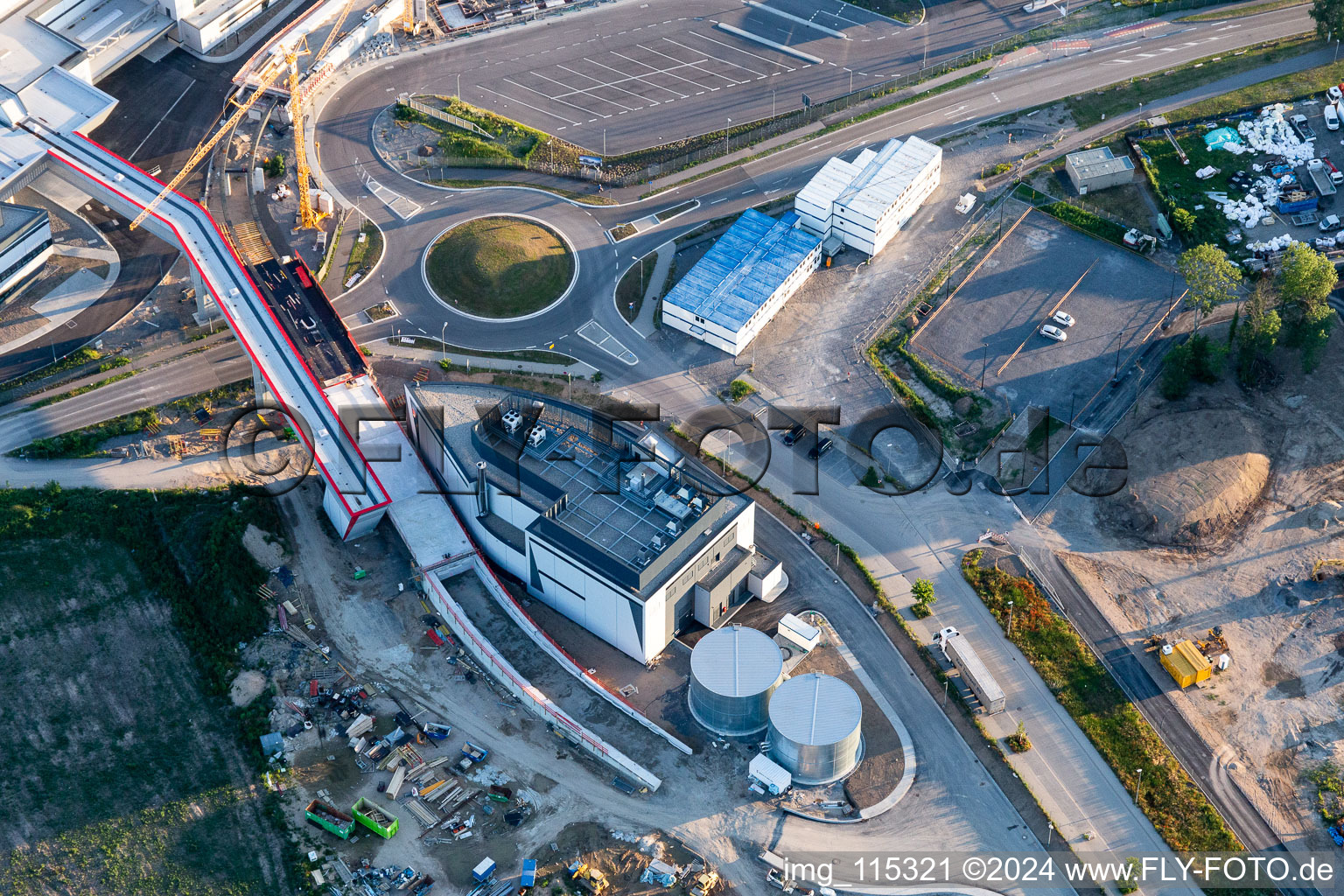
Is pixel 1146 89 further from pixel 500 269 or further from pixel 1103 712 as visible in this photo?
pixel 1103 712

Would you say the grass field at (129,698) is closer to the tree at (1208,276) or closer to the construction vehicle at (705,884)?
the construction vehicle at (705,884)

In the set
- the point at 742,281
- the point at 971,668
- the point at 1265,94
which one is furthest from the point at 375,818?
the point at 1265,94

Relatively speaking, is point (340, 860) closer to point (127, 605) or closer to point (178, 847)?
point (178, 847)

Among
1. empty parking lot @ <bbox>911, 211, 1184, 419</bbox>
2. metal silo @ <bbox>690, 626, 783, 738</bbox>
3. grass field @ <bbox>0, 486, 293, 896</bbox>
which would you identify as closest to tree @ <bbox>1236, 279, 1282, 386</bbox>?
empty parking lot @ <bbox>911, 211, 1184, 419</bbox>

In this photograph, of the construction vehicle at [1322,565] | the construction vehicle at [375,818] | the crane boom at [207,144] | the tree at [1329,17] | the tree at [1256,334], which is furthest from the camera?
the tree at [1329,17]

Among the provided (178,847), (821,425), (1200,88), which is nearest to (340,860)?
(178,847)

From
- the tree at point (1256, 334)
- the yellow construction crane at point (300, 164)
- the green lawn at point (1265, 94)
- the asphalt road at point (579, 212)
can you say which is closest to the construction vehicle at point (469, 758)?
the asphalt road at point (579, 212)
